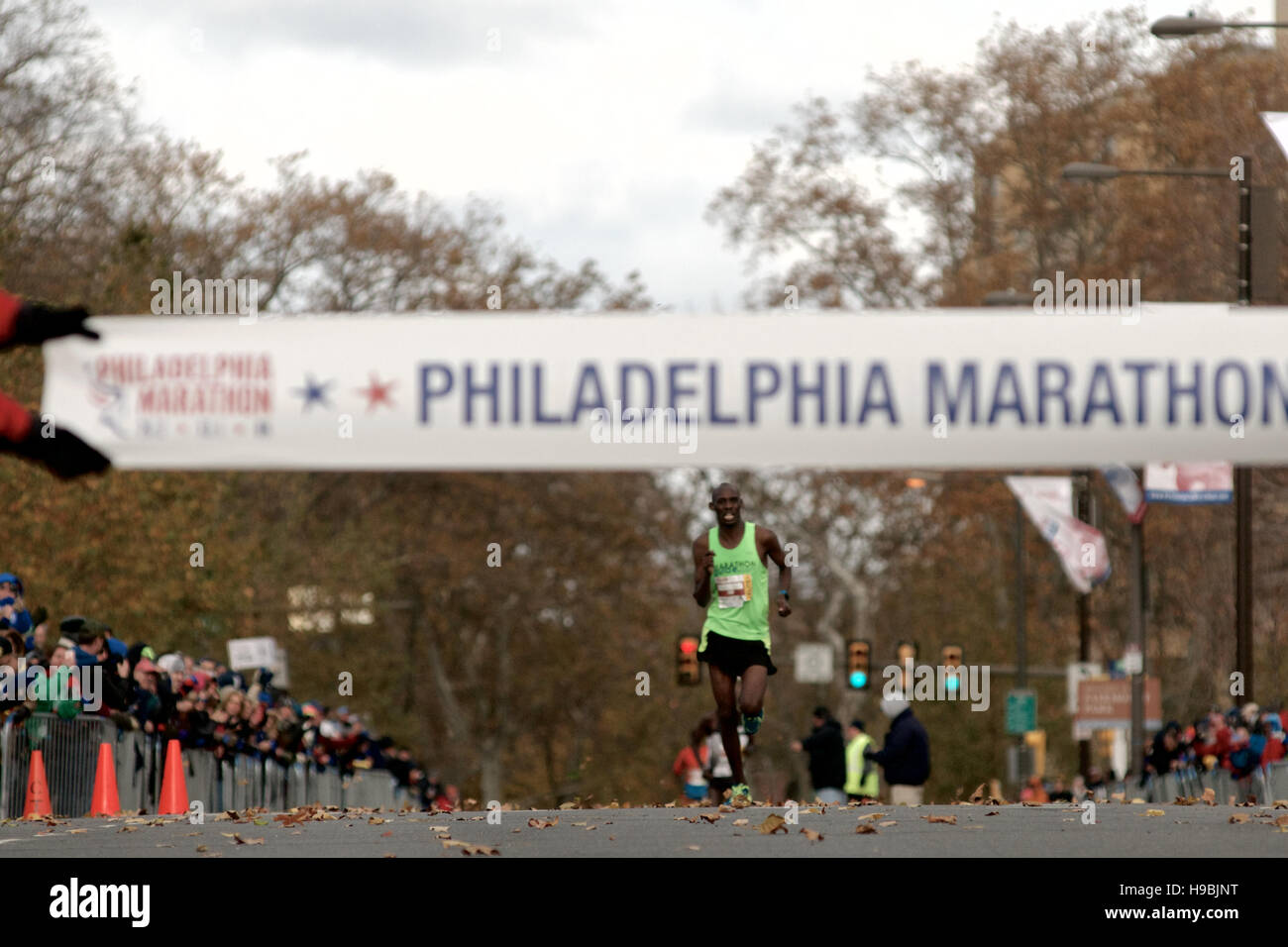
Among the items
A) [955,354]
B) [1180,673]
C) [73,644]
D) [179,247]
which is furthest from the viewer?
[1180,673]

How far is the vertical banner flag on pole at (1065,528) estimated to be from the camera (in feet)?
106

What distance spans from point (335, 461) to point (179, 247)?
1215 inches

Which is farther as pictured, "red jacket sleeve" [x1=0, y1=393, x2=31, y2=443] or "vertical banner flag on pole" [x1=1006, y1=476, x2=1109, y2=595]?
"vertical banner flag on pole" [x1=1006, y1=476, x2=1109, y2=595]

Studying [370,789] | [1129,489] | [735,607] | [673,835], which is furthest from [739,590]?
[370,789]

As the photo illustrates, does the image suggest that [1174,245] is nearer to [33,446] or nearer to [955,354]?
[955,354]

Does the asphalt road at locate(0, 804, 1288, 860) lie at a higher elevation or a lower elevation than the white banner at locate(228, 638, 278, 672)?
lower

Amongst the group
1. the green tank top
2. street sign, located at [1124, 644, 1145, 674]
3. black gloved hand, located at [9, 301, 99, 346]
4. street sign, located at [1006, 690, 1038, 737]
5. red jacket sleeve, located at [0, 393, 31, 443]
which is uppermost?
black gloved hand, located at [9, 301, 99, 346]

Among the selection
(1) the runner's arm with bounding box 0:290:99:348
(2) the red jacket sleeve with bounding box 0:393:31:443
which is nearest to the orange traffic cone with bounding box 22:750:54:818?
(2) the red jacket sleeve with bounding box 0:393:31:443

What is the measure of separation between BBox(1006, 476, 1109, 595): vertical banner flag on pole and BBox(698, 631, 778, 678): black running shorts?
17653mm

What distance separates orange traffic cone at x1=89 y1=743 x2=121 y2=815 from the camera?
697 inches

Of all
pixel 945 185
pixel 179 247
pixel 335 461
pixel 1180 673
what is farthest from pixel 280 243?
pixel 335 461

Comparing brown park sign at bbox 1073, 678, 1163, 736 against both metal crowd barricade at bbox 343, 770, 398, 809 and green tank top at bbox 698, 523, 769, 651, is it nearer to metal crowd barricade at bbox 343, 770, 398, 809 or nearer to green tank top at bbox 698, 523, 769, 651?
metal crowd barricade at bbox 343, 770, 398, 809
